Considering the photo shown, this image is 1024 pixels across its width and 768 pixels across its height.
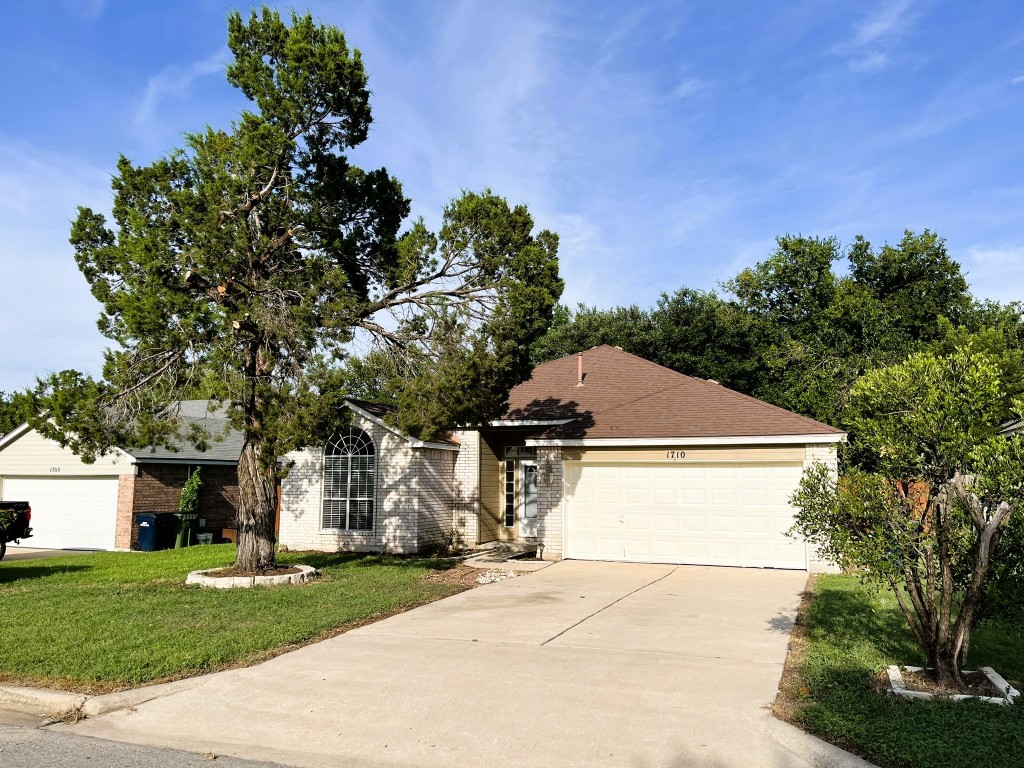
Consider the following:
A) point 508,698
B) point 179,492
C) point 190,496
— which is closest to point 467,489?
point 190,496

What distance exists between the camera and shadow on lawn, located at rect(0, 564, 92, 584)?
43.4 ft

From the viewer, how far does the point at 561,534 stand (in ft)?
49.3

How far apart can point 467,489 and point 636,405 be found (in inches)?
176

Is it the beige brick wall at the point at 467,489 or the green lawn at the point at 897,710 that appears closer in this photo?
the green lawn at the point at 897,710

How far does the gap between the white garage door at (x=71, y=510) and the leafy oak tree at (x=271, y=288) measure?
9.44 m

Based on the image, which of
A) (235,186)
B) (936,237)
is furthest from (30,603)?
(936,237)

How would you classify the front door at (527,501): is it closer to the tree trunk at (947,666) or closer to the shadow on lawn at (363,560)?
the shadow on lawn at (363,560)

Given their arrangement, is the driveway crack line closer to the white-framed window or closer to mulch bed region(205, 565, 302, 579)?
the white-framed window

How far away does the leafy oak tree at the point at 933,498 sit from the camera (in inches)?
220

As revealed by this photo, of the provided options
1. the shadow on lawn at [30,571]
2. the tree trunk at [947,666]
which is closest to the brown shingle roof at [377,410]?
the shadow on lawn at [30,571]

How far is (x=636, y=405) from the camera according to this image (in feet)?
53.5

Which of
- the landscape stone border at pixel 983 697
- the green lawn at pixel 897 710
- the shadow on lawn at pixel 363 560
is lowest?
the green lawn at pixel 897 710

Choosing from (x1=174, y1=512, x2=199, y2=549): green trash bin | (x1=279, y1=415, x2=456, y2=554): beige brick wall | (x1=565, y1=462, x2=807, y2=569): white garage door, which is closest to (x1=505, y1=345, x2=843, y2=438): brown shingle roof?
(x1=565, y1=462, x2=807, y2=569): white garage door

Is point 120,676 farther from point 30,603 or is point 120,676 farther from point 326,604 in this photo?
point 30,603
